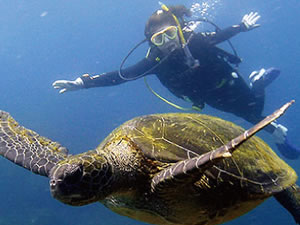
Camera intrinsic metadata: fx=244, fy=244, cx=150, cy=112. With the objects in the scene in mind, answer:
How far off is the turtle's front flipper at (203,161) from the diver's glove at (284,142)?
766cm

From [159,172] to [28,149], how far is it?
4.34 ft

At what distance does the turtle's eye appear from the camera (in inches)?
65.2

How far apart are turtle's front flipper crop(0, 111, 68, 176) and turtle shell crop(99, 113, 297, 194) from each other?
2.09 feet

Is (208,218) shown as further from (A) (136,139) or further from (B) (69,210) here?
(B) (69,210)

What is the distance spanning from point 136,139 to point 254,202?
4.40ft

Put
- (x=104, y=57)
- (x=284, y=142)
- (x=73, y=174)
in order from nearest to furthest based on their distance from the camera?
(x=73, y=174) → (x=284, y=142) → (x=104, y=57)

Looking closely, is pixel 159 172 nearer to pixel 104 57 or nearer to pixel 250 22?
pixel 250 22

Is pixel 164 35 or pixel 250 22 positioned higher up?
pixel 250 22

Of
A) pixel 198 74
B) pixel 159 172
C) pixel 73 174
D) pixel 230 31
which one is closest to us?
pixel 73 174

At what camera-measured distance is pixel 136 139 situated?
7.34ft

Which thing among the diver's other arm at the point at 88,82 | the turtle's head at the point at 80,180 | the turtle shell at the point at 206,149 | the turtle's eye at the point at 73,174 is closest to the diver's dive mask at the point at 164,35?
the diver's other arm at the point at 88,82

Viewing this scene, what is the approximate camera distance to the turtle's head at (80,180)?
5.44 ft

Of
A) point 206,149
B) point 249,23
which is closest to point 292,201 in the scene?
point 206,149

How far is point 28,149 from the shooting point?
2.38 meters
